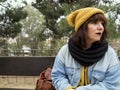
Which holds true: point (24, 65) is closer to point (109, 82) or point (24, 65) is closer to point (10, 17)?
point (109, 82)

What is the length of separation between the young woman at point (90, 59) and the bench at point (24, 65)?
1.22 meters

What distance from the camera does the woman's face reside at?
2.45m

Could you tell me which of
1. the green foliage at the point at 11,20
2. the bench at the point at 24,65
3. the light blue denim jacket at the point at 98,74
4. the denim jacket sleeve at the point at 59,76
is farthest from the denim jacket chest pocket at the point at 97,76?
the green foliage at the point at 11,20

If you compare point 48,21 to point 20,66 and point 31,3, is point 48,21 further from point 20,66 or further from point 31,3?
point 20,66

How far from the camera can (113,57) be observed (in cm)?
248

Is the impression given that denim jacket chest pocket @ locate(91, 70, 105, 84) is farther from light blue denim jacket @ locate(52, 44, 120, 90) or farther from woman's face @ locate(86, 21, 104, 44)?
woman's face @ locate(86, 21, 104, 44)

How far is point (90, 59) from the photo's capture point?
8.07 ft

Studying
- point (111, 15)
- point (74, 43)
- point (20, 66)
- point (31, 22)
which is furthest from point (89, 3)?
point (31, 22)

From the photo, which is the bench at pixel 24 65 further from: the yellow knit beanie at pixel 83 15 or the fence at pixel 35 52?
the fence at pixel 35 52

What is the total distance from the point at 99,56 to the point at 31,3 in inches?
405

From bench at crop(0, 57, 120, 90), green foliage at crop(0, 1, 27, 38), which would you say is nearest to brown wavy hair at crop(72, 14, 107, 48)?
bench at crop(0, 57, 120, 90)

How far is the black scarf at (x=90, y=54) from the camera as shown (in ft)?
8.07

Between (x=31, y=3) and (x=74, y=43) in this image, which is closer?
(x=74, y=43)

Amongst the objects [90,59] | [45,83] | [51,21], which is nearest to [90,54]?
[90,59]
